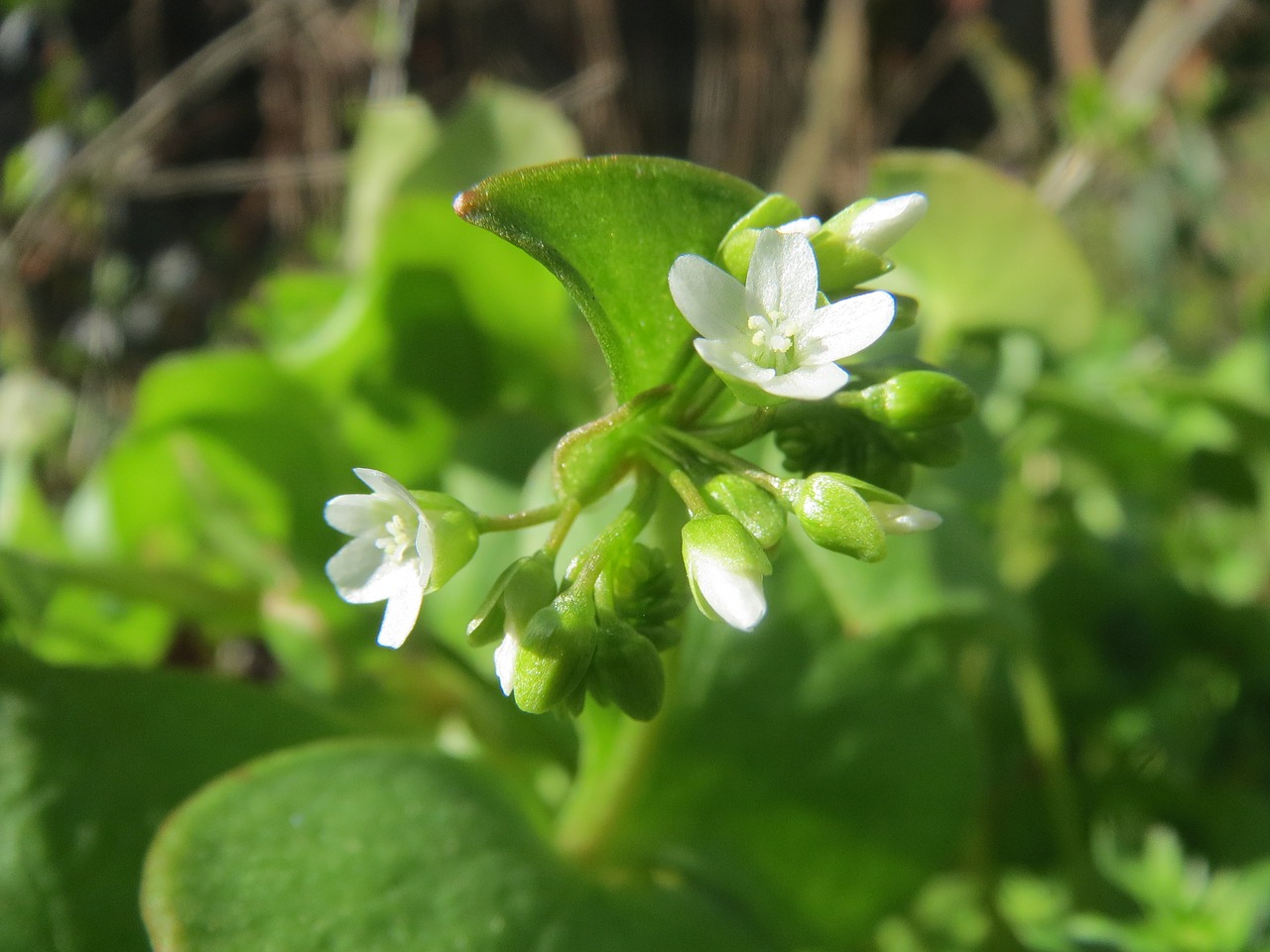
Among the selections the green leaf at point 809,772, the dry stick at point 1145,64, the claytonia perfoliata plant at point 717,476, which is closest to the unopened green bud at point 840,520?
the claytonia perfoliata plant at point 717,476

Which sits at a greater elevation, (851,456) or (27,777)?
(851,456)

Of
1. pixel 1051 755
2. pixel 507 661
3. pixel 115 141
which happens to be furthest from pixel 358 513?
pixel 115 141

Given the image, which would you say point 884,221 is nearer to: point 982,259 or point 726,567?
point 726,567

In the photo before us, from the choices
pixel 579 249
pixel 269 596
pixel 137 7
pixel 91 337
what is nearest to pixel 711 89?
pixel 137 7

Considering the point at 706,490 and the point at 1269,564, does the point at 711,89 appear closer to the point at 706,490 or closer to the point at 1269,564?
the point at 1269,564

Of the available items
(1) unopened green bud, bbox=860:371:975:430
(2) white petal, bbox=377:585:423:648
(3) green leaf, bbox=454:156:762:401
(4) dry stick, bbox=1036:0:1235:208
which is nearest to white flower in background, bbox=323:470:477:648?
(2) white petal, bbox=377:585:423:648

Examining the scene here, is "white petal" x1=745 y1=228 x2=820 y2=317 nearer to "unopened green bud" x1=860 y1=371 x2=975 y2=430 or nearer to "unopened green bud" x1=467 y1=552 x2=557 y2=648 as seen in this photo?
"unopened green bud" x1=860 y1=371 x2=975 y2=430
